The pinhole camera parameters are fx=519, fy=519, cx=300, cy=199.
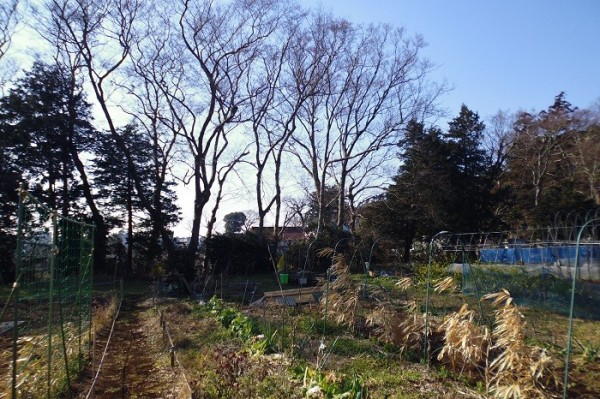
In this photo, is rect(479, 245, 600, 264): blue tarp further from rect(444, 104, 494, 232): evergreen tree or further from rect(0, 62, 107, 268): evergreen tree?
rect(0, 62, 107, 268): evergreen tree

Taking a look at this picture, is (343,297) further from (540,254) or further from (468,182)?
(468,182)

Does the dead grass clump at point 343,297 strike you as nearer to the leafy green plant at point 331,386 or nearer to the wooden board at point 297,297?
the wooden board at point 297,297

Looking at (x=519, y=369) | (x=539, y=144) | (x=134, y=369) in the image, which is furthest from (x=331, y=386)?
(x=539, y=144)

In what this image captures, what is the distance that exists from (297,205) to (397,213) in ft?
56.3

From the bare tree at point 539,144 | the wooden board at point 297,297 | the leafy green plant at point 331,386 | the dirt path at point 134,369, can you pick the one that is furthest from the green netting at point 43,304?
the bare tree at point 539,144

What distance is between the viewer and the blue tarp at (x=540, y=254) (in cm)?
1262

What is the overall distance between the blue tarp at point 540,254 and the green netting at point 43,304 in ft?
31.4

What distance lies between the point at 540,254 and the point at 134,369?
12626mm

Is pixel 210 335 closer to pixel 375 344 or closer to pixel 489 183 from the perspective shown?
pixel 375 344

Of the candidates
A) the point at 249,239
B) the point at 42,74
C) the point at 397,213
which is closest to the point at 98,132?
the point at 42,74

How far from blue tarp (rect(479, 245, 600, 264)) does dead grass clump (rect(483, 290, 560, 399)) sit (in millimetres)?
6466

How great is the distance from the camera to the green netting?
417 centimetres

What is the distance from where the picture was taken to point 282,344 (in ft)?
23.4

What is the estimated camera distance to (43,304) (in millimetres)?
5965
